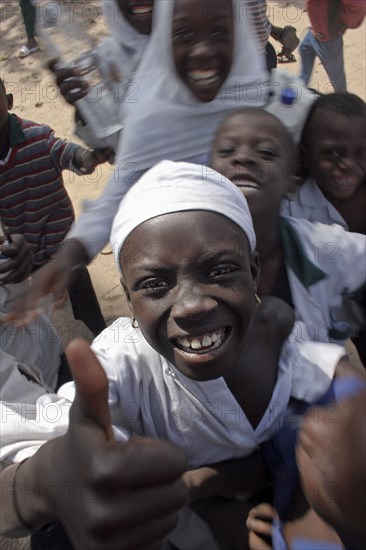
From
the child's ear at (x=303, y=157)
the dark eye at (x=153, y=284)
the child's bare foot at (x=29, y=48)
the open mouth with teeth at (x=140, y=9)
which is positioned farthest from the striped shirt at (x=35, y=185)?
the child's bare foot at (x=29, y=48)

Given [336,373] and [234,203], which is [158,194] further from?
[336,373]

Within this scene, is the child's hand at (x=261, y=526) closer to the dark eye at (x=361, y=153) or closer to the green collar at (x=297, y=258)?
the green collar at (x=297, y=258)

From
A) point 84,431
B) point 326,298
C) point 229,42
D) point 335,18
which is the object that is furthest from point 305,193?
point 335,18

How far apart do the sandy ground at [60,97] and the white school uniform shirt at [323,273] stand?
5.44 feet

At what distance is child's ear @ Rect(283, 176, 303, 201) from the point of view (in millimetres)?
1433

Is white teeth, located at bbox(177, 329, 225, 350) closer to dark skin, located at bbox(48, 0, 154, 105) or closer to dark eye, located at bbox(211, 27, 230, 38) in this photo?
dark eye, located at bbox(211, 27, 230, 38)

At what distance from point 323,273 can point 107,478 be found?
0.81 metres

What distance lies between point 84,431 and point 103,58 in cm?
183

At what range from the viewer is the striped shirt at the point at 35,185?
1.89 m

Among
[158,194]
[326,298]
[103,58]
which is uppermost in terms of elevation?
[158,194]

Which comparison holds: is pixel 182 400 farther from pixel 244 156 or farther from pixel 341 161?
pixel 341 161

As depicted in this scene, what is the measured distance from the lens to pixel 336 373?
104cm

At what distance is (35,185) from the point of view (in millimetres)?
1944

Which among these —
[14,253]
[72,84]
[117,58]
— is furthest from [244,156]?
[72,84]
